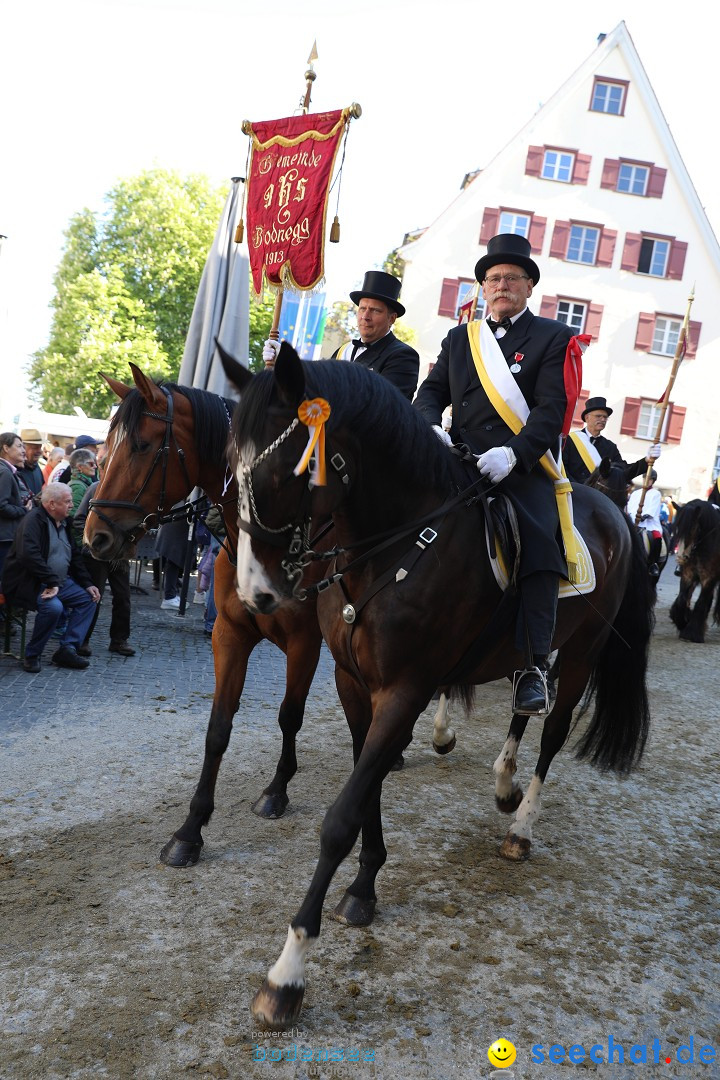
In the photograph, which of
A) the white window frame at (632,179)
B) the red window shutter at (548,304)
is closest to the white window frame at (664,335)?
the red window shutter at (548,304)

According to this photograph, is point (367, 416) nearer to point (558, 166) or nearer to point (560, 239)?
point (560, 239)

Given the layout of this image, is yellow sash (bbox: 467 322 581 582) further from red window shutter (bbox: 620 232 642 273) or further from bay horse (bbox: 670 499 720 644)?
red window shutter (bbox: 620 232 642 273)

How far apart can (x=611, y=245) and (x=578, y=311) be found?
8.41ft

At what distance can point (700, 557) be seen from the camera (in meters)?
12.5

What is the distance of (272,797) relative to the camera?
14.8ft

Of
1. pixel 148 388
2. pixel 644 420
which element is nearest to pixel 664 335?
pixel 644 420

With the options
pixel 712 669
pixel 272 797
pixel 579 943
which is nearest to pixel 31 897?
pixel 272 797

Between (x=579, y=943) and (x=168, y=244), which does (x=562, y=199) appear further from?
(x=579, y=943)

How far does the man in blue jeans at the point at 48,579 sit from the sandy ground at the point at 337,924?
1.42 meters

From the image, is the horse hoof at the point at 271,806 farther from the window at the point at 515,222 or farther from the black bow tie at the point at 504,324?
the window at the point at 515,222

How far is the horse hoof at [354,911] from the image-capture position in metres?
3.46

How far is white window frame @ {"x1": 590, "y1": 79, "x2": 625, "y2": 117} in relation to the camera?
3027 centimetres

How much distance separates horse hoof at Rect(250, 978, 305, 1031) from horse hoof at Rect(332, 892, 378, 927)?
2.19ft

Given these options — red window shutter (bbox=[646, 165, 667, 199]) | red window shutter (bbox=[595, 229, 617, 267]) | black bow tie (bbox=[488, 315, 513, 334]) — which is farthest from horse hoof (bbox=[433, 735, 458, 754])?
red window shutter (bbox=[646, 165, 667, 199])
